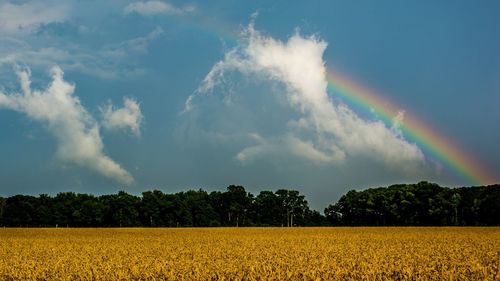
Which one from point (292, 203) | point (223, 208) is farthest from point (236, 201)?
point (292, 203)

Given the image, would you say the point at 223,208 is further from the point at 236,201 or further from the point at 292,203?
the point at 292,203

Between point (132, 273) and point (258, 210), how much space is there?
150078 mm

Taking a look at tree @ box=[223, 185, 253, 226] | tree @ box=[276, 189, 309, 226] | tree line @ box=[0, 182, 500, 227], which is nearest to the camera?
tree line @ box=[0, 182, 500, 227]

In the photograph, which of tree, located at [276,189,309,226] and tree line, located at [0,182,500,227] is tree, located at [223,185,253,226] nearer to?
tree line, located at [0,182,500,227]

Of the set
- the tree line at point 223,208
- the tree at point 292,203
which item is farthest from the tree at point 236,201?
the tree at point 292,203

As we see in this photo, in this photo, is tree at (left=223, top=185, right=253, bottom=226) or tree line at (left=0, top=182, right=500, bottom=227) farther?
tree at (left=223, top=185, right=253, bottom=226)

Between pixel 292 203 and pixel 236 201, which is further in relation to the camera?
pixel 292 203

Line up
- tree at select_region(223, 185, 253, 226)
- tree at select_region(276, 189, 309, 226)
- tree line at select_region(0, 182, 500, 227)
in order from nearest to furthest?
tree line at select_region(0, 182, 500, 227)
tree at select_region(223, 185, 253, 226)
tree at select_region(276, 189, 309, 226)

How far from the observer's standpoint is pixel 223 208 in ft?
526

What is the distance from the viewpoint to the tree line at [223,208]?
125312mm

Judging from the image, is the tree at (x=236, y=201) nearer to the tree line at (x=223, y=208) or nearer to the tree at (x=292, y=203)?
the tree line at (x=223, y=208)

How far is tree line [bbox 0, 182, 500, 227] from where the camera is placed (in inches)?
4934

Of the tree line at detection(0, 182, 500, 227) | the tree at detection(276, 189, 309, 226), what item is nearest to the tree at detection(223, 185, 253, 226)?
the tree line at detection(0, 182, 500, 227)

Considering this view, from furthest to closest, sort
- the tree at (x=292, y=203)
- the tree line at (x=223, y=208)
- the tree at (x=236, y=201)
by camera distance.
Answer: the tree at (x=292, y=203) → the tree at (x=236, y=201) → the tree line at (x=223, y=208)
